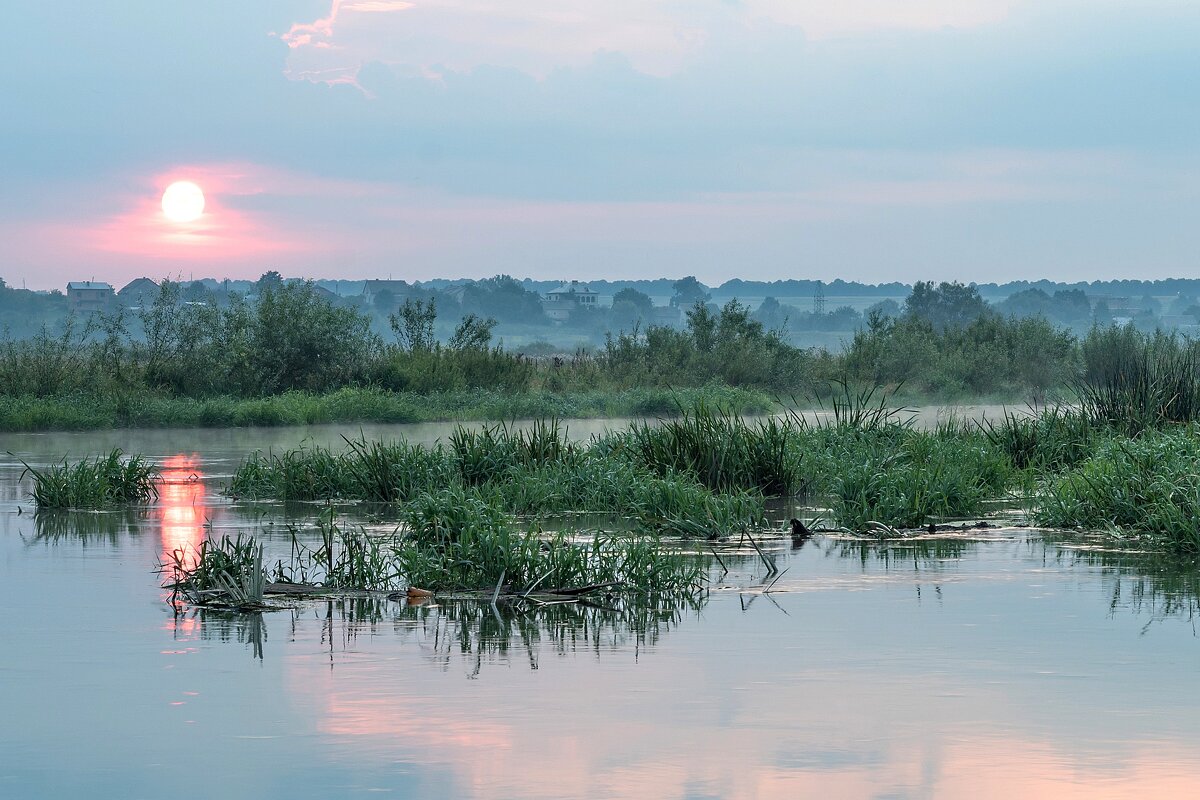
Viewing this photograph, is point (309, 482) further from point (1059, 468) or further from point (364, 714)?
point (364, 714)

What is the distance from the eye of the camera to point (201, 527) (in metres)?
16.9

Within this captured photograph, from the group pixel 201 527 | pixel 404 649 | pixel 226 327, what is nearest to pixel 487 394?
pixel 226 327

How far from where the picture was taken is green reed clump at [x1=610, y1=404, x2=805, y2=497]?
1848 cm

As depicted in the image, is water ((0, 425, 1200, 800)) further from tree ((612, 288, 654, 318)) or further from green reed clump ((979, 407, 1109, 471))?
tree ((612, 288, 654, 318))

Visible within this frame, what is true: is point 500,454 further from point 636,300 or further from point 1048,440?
point 636,300

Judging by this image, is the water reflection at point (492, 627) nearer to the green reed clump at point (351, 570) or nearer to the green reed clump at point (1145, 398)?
the green reed clump at point (351, 570)

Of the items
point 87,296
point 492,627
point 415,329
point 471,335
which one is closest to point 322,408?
point 471,335

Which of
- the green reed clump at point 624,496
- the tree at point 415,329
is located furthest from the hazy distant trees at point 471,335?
the green reed clump at point 624,496

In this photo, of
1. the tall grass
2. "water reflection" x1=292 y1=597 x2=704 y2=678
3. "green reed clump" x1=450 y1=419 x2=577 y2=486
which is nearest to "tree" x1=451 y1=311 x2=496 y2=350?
"green reed clump" x1=450 y1=419 x2=577 y2=486

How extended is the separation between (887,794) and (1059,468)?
1473cm

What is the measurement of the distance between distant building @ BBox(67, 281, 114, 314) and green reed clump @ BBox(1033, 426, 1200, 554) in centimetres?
14335

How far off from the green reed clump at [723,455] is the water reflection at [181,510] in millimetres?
4787

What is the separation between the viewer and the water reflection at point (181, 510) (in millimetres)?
14918

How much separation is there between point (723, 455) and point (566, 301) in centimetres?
17219
